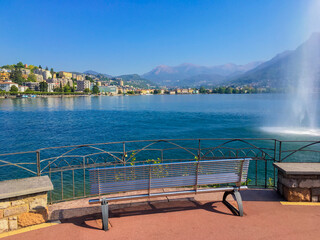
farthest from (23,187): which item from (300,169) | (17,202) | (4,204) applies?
(300,169)

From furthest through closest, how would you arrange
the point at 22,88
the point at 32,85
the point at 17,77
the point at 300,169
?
the point at 32,85 → the point at 17,77 → the point at 22,88 → the point at 300,169

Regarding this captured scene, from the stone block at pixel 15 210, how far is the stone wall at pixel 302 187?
4612mm

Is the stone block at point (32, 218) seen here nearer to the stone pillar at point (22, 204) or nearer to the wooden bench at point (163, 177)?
the stone pillar at point (22, 204)

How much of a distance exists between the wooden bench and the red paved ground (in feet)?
0.89

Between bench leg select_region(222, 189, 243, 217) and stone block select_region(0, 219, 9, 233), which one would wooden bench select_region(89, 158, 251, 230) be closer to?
bench leg select_region(222, 189, 243, 217)

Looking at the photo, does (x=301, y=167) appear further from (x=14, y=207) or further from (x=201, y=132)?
(x=201, y=132)

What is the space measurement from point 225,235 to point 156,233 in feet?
3.32

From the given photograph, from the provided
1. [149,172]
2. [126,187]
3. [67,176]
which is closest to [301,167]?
[149,172]

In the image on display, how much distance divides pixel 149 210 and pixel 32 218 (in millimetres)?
1893

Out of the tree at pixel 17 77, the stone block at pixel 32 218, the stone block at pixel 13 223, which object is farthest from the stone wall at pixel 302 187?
the tree at pixel 17 77

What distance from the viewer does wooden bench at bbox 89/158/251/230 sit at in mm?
4000

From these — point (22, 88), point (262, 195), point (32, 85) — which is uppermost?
point (32, 85)

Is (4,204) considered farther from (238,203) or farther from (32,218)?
(238,203)

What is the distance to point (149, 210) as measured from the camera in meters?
4.54
